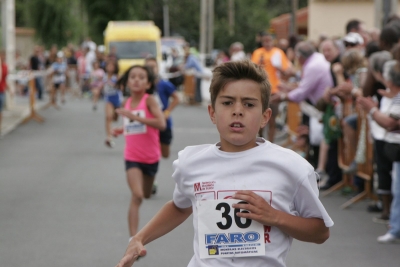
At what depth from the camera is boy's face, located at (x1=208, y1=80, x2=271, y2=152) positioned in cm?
336

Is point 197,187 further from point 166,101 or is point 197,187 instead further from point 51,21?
point 51,21

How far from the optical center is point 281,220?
132 inches

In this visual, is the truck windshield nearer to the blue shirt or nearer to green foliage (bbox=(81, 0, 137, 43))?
the blue shirt

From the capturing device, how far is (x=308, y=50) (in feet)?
41.6

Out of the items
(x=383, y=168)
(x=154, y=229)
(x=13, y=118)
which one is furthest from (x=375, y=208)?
(x=13, y=118)

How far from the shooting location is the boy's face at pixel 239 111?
3.36 metres

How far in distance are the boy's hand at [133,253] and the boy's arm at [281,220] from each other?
0.44 m

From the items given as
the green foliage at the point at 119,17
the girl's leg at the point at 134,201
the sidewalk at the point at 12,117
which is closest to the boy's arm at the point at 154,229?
the girl's leg at the point at 134,201

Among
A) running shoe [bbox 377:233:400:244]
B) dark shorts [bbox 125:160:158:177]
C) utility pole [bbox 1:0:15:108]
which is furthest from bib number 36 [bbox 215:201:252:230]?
utility pole [bbox 1:0:15:108]

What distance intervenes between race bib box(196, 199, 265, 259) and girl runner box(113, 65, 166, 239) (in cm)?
425

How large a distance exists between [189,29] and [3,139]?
49.7 metres

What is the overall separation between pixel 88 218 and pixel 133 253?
6.06 m

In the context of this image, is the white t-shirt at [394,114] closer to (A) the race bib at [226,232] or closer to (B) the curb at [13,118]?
(A) the race bib at [226,232]

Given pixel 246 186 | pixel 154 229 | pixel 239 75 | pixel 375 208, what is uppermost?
pixel 239 75
